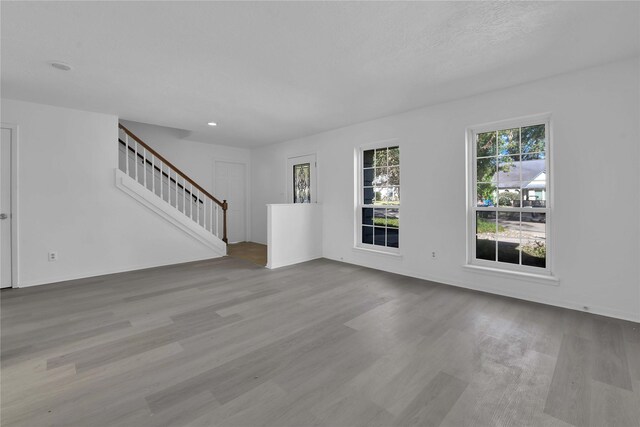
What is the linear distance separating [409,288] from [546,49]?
290 cm

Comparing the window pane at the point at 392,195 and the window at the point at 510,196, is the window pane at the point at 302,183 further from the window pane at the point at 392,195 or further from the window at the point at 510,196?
the window at the point at 510,196

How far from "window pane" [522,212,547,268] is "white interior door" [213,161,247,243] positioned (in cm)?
615

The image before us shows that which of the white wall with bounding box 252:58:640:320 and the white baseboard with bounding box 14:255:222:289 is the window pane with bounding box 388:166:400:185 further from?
the white baseboard with bounding box 14:255:222:289

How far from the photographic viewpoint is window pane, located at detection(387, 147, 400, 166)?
15.3ft

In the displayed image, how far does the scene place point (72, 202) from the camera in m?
4.23

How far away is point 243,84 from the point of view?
3289mm

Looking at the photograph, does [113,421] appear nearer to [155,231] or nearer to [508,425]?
[508,425]

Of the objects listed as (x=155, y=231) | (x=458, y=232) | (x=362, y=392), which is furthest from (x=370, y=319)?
(x=155, y=231)

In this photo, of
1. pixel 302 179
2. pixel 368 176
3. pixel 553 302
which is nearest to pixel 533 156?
pixel 553 302

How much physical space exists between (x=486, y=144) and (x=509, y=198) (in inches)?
30.1

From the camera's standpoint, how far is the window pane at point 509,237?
11.6ft

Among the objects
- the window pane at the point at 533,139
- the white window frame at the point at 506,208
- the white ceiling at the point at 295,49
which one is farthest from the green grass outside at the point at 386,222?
the window pane at the point at 533,139

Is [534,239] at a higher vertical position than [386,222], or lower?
lower

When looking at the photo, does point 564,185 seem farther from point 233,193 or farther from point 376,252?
point 233,193
